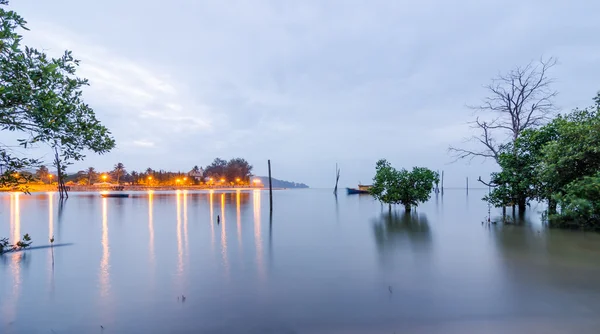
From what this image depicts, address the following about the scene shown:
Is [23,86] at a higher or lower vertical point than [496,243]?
higher

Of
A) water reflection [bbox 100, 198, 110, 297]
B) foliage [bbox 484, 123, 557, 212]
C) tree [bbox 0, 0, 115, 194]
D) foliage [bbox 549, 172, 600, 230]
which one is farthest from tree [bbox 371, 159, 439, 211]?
tree [bbox 0, 0, 115, 194]

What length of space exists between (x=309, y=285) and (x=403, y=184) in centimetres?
1843

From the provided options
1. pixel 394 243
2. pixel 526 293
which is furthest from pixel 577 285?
pixel 394 243

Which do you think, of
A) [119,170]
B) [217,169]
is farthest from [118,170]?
[217,169]

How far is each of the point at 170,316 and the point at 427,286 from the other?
6.13 m

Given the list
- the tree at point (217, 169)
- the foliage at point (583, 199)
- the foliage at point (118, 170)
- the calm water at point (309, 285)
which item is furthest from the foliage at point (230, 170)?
the foliage at point (583, 199)

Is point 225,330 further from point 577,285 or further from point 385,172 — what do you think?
point 385,172

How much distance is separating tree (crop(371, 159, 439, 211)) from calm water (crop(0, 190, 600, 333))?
8688 mm

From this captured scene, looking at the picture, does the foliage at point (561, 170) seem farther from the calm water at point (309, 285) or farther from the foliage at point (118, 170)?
the foliage at point (118, 170)

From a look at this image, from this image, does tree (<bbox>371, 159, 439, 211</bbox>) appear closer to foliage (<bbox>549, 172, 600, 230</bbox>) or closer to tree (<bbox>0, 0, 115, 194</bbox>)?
foliage (<bbox>549, 172, 600, 230</bbox>)

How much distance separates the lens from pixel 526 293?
7.41 m

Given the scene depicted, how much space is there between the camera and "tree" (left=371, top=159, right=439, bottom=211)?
2439 centimetres

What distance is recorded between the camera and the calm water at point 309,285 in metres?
6.11

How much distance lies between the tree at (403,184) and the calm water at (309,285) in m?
8.69
